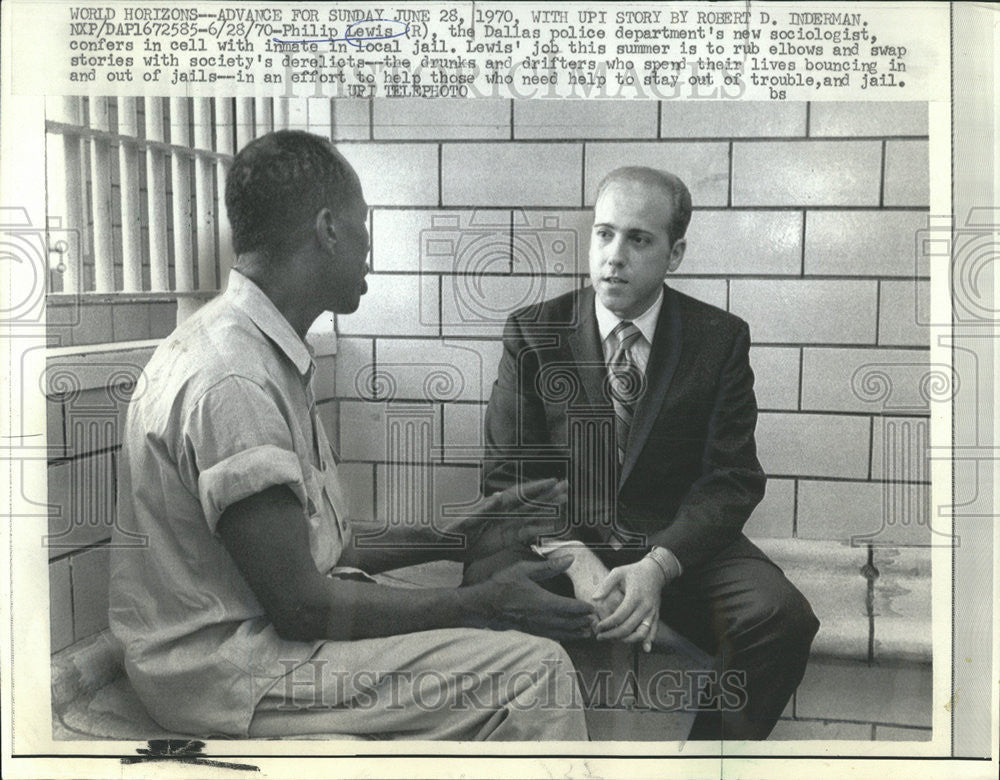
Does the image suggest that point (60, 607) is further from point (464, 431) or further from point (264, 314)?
point (464, 431)

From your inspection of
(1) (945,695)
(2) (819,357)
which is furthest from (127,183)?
(1) (945,695)

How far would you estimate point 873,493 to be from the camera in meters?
1.47

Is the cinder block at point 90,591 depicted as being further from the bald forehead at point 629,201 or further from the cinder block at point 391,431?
the bald forehead at point 629,201

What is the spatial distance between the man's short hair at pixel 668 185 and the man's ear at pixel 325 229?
45cm

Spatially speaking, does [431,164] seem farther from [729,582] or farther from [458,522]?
[729,582]

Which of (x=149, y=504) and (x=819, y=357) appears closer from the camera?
(x=149, y=504)

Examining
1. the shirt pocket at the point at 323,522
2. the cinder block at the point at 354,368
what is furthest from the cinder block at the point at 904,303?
the shirt pocket at the point at 323,522

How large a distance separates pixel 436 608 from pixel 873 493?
0.78 meters

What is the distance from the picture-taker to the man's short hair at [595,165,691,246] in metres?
1.44

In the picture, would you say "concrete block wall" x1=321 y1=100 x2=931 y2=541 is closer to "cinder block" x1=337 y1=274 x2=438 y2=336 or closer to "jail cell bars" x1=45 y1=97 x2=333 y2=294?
"cinder block" x1=337 y1=274 x2=438 y2=336

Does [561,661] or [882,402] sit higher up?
[882,402]

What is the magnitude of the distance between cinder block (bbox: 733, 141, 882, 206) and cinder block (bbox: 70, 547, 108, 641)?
123cm

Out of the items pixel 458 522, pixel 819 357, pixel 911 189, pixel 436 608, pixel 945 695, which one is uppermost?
pixel 911 189

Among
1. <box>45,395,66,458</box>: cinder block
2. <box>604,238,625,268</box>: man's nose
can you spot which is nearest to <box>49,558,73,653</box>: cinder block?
<box>45,395,66,458</box>: cinder block
